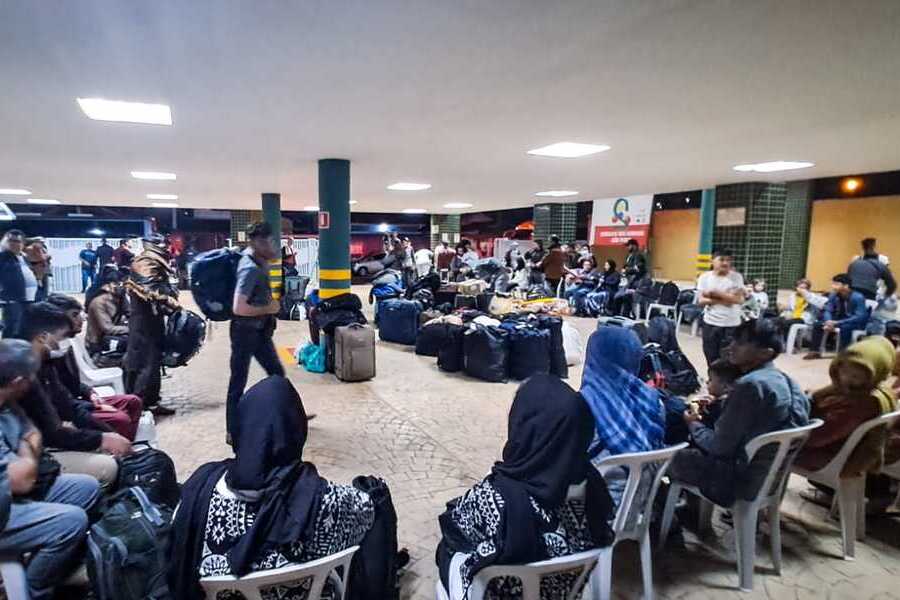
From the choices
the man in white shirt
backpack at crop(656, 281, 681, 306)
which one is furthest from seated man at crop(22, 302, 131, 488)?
backpack at crop(656, 281, 681, 306)

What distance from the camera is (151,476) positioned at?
2275mm

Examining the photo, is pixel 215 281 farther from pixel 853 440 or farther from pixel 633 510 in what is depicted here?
pixel 853 440

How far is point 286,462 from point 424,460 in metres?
2.06

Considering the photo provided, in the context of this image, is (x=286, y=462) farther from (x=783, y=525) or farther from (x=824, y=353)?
(x=824, y=353)

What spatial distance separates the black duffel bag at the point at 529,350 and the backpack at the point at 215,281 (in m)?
2.90

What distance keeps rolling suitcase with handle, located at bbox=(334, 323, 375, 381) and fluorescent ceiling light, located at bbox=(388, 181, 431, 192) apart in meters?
4.63

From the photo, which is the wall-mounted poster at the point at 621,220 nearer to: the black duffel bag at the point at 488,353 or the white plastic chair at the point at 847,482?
the black duffel bag at the point at 488,353

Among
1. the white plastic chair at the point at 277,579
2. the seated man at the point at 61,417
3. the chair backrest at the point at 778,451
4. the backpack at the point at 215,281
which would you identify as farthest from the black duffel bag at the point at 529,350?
the white plastic chair at the point at 277,579

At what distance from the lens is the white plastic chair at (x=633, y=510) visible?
1926mm

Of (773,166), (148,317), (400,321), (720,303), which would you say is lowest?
(400,321)

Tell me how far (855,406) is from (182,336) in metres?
4.71

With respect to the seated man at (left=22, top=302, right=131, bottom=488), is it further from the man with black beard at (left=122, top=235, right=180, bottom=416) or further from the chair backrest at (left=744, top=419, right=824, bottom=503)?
the chair backrest at (left=744, top=419, right=824, bottom=503)

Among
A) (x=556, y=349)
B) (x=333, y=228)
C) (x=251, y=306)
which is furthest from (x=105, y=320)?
(x=556, y=349)

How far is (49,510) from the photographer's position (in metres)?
1.81
